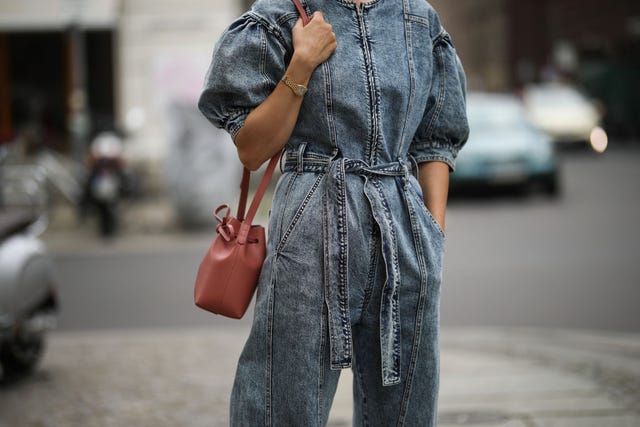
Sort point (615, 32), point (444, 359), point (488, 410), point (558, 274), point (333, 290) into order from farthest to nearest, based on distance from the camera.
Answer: point (615, 32) → point (558, 274) → point (444, 359) → point (488, 410) → point (333, 290)

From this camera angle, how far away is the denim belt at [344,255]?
95.9 inches

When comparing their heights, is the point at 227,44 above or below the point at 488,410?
above

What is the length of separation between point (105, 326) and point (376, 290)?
525 cm

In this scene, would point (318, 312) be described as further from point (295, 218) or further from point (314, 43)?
point (314, 43)

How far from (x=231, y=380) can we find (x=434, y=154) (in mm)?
3199

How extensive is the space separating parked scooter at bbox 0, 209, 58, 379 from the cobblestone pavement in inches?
6.4

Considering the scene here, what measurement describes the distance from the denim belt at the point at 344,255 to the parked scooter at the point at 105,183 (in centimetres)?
1026

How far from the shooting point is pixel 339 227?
2.44 meters

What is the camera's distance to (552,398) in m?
4.92

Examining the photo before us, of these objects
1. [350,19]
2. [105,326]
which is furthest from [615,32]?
[350,19]

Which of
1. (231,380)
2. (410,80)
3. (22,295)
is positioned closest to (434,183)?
(410,80)

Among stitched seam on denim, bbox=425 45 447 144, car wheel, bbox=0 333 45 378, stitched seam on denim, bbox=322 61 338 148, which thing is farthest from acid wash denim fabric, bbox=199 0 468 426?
car wheel, bbox=0 333 45 378

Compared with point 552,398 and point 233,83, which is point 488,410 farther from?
point 233,83

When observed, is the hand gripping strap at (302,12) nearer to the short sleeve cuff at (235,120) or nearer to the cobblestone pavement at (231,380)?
the short sleeve cuff at (235,120)
